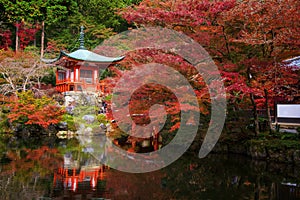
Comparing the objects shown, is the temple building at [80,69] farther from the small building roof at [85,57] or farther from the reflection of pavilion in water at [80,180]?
the reflection of pavilion in water at [80,180]

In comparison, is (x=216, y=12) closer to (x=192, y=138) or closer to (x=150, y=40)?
(x=150, y=40)

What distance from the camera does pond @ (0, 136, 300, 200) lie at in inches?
206

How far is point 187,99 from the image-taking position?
8.25 metres

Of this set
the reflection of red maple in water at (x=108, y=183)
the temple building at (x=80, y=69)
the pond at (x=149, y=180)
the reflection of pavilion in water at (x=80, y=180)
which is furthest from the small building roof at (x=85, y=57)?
the reflection of red maple in water at (x=108, y=183)

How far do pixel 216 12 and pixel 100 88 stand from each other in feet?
38.3

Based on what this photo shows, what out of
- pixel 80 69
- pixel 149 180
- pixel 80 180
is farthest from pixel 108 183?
pixel 80 69

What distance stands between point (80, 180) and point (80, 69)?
12819 millimetres

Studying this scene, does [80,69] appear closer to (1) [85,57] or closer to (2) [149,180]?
(1) [85,57]

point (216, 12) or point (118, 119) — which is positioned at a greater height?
point (216, 12)

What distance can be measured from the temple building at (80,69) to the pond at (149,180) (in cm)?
946

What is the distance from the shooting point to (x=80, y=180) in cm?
618

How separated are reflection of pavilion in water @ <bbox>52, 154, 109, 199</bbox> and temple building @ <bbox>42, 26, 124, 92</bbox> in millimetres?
10007

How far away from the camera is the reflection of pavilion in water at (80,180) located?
17.1 ft

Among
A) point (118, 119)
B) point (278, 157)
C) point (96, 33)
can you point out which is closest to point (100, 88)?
point (96, 33)
